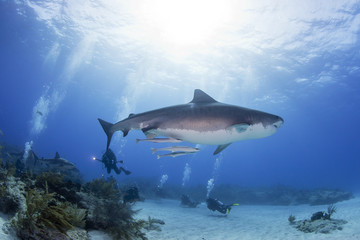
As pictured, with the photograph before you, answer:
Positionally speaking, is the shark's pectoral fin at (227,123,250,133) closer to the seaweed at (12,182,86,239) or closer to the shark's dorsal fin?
the shark's dorsal fin

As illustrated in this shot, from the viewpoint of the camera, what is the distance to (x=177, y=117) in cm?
370

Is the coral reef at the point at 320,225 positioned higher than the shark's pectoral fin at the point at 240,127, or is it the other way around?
the shark's pectoral fin at the point at 240,127

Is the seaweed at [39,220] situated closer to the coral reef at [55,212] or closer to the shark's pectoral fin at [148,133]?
the coral reef at [55,212]

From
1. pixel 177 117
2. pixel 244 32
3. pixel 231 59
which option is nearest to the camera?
pixel 177 117

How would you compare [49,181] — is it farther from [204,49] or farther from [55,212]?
[204,49]

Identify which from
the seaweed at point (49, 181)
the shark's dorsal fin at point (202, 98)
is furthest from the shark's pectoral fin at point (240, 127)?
the seaweed at point (49, 181)

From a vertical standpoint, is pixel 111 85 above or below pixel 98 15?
above

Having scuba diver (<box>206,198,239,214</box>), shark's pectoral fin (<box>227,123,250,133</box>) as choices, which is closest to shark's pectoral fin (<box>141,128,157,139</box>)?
shark's pectoral fin (<box>227,123,250,133</box>)

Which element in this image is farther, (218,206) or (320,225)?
(218,206)

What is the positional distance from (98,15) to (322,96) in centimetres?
3752

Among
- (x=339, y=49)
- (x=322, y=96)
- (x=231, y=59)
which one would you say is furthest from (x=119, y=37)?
(x=322, y=96)

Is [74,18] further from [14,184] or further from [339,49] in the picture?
[339,49]

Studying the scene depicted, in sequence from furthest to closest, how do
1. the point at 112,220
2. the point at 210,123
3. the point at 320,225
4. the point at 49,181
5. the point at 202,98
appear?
the point at 320,225 < the point at 49,181 < the point at 112,220 < the point at 202,98 < the point at 210,123

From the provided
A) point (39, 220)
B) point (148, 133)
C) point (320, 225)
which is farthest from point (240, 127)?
point (320, 225)
